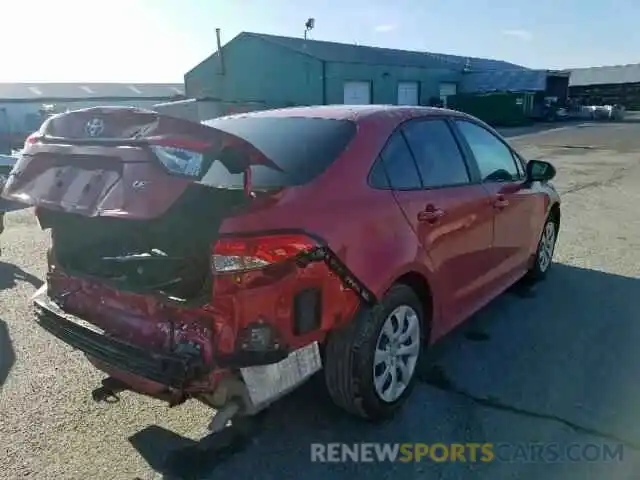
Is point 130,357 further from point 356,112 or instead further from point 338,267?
point 356,112

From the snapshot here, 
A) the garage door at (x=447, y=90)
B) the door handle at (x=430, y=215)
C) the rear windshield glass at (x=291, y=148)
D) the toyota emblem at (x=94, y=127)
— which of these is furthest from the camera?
the garage door at (x=447, y=90)

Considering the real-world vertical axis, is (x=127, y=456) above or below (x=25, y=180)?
below

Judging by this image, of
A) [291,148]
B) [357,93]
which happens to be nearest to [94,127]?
[291,148]

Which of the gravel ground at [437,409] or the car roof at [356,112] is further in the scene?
the car roof at [356,112]

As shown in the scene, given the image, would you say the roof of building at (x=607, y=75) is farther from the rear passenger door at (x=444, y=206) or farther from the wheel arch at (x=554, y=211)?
the rear passenger door at (x=444, y=206)

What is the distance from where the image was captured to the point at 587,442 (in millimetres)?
2834

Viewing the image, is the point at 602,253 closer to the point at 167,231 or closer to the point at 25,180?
the point at 167,231

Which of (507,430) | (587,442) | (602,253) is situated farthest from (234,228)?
(602,253)

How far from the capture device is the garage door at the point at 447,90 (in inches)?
1566

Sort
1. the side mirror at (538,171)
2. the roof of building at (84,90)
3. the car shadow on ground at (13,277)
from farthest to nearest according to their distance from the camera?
the roof of building at (84,90), the car shadow on ground at (13,277), the side mirror at (538,171)

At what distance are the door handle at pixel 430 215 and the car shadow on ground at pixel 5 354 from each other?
2840mm

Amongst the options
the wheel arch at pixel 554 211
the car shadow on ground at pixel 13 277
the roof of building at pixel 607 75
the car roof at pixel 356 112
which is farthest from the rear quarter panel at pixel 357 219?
the roof of building at pixel 607 75

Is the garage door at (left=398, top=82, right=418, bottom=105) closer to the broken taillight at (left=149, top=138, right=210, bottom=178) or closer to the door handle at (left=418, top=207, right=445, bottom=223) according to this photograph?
the door handle at (left=418, top=207, right=445, bottom=223)

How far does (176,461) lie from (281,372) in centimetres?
79
